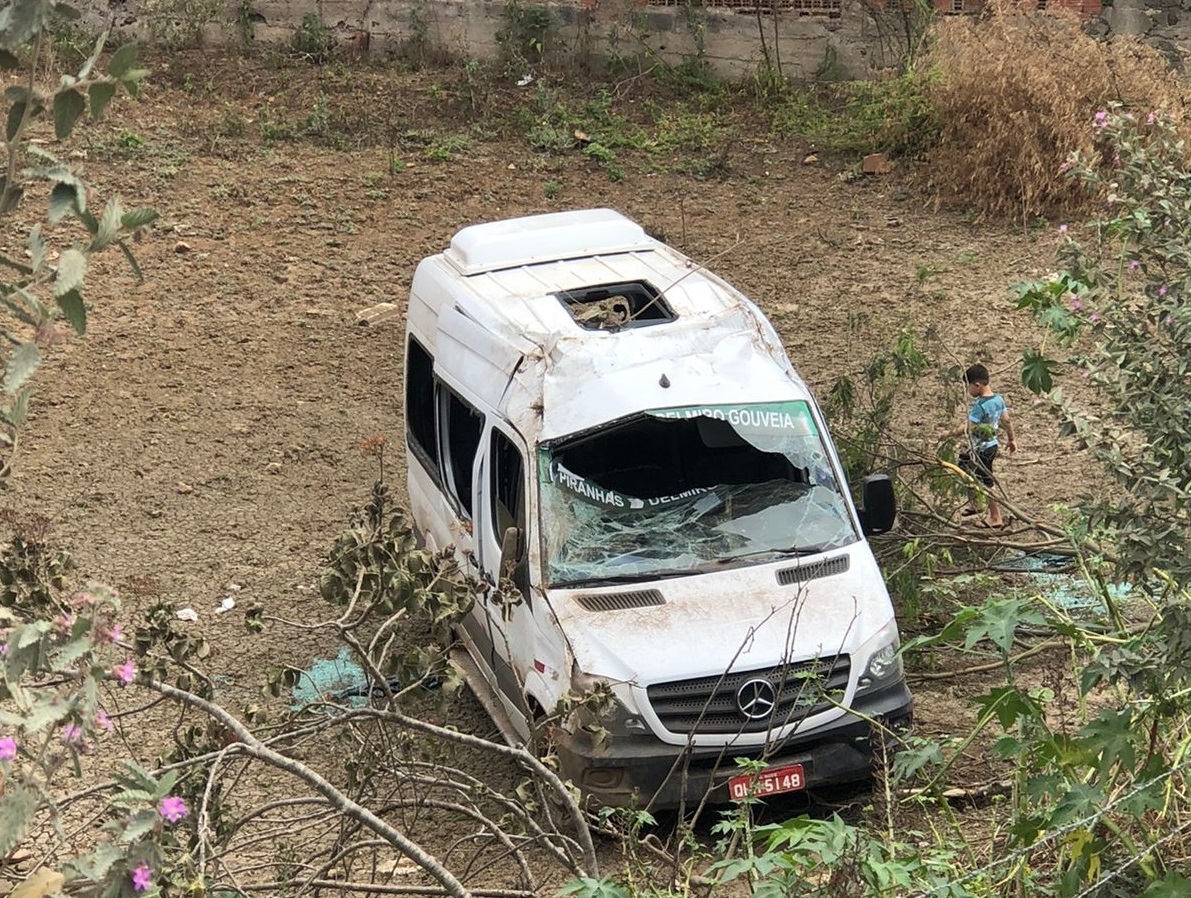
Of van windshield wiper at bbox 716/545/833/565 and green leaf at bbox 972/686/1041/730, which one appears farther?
van windshield wiper at bbox 716/545/833/565

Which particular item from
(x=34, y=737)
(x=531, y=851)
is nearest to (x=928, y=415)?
(x=531, y=851)

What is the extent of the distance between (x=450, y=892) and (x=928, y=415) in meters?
7.29

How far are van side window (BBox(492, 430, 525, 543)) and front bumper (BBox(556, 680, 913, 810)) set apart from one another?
115 cm

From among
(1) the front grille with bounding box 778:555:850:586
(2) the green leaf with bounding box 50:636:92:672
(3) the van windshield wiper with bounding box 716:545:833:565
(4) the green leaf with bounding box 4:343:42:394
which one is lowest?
(1) the front grille with bounding box 778:555:850:586

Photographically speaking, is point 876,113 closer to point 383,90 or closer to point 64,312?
point 383,90

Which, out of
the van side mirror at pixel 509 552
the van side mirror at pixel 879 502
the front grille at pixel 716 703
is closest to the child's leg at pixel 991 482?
the van side mirror at pixel 879 502

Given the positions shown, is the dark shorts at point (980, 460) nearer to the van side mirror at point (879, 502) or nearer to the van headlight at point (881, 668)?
the van side mirror at point (879, 502)

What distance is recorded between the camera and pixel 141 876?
8.20 feet

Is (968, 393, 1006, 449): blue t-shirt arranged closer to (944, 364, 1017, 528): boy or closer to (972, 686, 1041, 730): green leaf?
(944, 364, 1017, 528): boy

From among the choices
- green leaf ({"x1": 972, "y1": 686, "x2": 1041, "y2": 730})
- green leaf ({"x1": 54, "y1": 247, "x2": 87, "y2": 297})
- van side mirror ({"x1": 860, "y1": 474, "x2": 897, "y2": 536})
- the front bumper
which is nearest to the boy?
van side mirror ({"x1": 860, "y1": 474, "x2": 897, "y2": 536})

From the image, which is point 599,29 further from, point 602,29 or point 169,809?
point 169,809

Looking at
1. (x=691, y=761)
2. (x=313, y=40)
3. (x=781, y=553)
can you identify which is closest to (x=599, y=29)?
(x=313, y=40)

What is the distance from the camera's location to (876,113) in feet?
46.7

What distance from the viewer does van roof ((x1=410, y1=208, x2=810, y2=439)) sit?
21.4 ft
